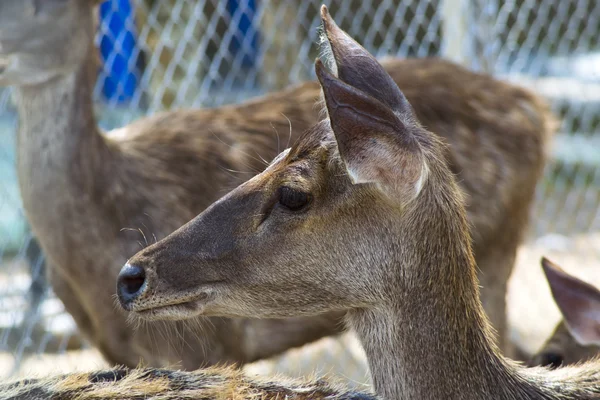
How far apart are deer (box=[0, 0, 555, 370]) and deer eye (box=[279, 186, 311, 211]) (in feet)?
4.06

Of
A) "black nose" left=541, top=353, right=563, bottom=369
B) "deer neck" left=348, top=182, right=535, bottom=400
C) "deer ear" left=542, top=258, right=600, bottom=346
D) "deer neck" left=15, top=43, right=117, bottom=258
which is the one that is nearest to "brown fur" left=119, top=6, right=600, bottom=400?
"deer neck" left=348, top=182, right=535, bottom=400

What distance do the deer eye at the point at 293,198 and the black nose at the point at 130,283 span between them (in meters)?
0.45

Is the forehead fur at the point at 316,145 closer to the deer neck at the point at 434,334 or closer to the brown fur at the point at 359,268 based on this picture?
the brown fur at the point at 359,268

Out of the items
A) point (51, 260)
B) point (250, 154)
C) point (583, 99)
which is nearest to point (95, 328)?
point (51, 260)

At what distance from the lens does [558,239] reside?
303 inches

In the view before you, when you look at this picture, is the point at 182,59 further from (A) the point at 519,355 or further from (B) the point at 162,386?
(B) the point at 162,386

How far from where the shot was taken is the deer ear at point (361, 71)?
8.48 ft

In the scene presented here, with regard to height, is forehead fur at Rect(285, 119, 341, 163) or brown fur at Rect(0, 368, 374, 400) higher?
forehead fur at Rect(285, 119, 341, 163)

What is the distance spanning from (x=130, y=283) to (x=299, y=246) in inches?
19.3

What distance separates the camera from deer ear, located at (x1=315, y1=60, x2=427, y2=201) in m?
2.16

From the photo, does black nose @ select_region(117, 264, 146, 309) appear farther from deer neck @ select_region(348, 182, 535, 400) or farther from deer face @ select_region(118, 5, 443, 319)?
deer neck @ select_region(348, 182, 535, 400)

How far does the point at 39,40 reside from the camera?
394 centimetres

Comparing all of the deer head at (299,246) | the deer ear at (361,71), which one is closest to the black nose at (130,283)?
the deer head at (299,246)

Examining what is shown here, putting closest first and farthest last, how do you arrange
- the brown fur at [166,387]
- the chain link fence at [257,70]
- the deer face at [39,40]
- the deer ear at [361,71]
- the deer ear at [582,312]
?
1. the brown fur at [166,387]
2. the deer ear at [361,71]
3. the deer ear at [582,312]
4. the deer face at [39,40]
5. the chain link fence at [257,70]
